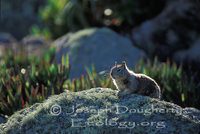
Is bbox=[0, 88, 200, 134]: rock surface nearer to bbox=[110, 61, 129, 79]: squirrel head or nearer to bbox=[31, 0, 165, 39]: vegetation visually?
bbox=[110, 61, 129, 79]: squirrel head

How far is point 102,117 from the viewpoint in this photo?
317 cm

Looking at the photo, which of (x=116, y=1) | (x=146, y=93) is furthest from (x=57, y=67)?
(x=116, y=1)

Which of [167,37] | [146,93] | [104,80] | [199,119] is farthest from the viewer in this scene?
[167,37]

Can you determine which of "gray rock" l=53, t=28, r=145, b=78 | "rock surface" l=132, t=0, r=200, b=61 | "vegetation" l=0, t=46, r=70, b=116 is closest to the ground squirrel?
"vegetation" l=0, t=46, r=70, b=116

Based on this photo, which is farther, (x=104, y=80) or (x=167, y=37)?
(x=167, y=37)

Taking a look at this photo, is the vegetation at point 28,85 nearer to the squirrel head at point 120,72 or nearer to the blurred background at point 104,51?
the blurred background at point 104,51

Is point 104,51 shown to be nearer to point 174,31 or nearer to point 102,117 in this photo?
point 174,31

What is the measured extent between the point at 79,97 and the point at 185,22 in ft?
18.7

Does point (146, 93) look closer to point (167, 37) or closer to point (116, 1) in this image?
point (167, 37)

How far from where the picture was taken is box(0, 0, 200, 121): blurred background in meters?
4.96

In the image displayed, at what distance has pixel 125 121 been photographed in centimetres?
311

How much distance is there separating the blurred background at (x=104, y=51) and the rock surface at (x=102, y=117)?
641 millimetres

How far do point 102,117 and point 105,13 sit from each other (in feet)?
22.6

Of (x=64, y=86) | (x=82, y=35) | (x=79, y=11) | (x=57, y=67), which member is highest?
(x=79, y=11)
